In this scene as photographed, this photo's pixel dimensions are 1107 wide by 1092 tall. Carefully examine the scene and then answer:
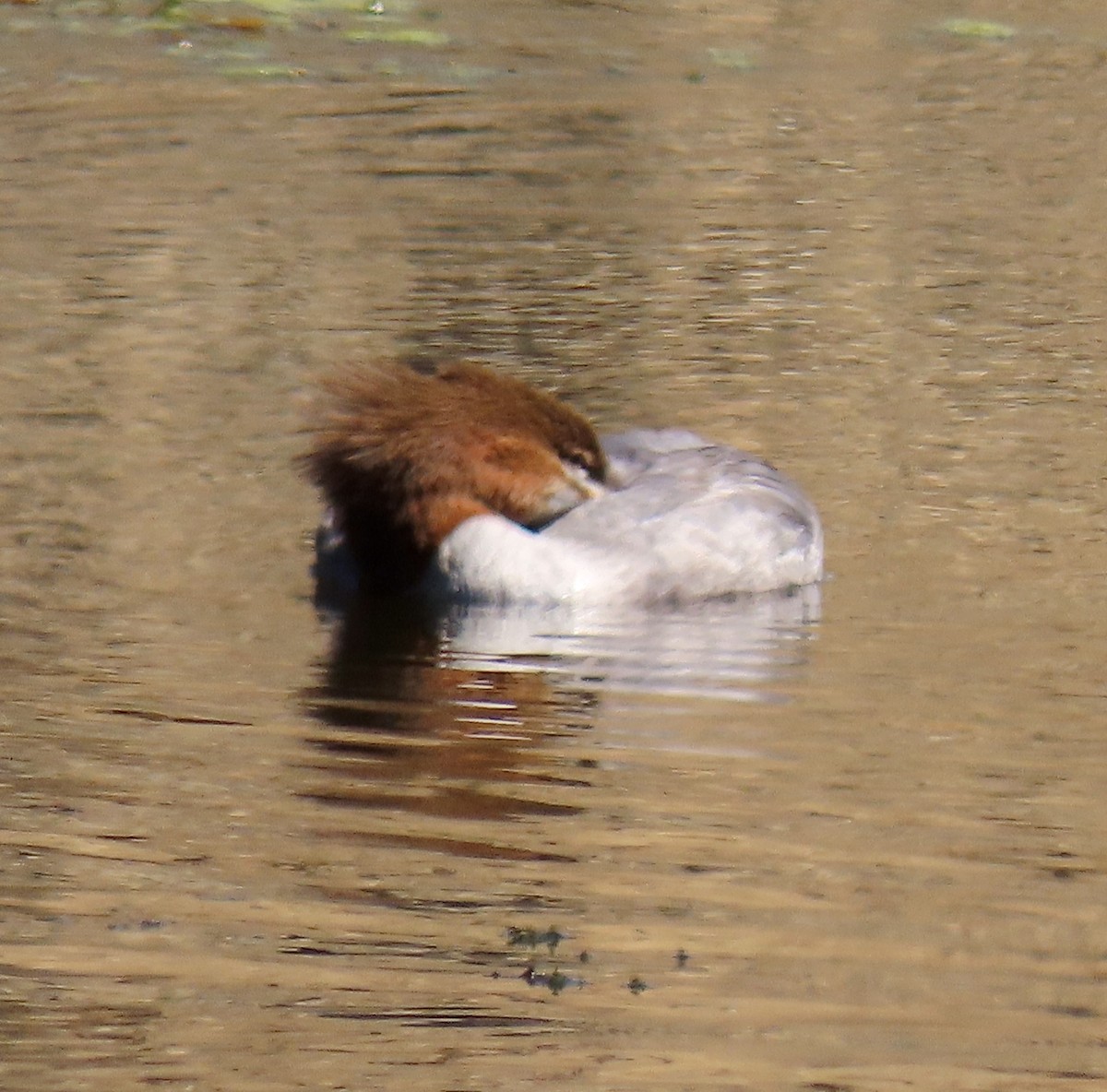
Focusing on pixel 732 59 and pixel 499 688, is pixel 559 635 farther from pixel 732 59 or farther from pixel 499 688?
pixel 732 59

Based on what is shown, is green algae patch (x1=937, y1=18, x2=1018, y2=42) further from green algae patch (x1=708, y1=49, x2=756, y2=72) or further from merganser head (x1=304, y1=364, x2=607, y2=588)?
merganser head (x1=304, y1=364, x2=607, y2=588)

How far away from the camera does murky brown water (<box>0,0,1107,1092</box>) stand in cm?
513

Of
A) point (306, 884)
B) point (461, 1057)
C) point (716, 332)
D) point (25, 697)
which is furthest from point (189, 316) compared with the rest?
point (461, 1057)

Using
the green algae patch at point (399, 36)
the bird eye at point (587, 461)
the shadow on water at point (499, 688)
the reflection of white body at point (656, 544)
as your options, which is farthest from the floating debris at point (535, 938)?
the green algae patch at point (399, 36)

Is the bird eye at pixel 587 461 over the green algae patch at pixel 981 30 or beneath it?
over

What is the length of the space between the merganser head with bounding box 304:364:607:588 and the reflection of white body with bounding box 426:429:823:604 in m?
0.11

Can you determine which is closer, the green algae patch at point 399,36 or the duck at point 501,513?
the duck at point 501,513

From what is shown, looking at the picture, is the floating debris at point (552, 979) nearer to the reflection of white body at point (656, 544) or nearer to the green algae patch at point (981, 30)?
the reflection of white body at point (656, 544)

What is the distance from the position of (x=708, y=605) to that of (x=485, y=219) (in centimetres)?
620

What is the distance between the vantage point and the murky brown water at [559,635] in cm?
513

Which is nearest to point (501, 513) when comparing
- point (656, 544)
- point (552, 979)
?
point (656, 544)

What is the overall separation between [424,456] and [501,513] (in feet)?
1.12

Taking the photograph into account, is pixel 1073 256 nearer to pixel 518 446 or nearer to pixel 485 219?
pixel 485 219

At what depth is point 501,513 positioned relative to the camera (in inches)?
353
